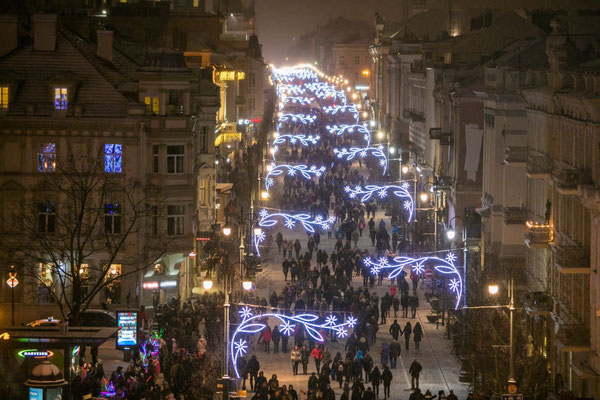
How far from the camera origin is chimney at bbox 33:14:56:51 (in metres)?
54.8

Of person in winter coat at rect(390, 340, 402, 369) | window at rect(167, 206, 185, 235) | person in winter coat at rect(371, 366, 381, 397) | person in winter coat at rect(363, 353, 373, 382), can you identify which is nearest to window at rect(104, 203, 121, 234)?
window at rect(167, 206, 185, 235)

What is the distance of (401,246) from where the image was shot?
67250 millimetres

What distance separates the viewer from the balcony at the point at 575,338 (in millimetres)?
39875

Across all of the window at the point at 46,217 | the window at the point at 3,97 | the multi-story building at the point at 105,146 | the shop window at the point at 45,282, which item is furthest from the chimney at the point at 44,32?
the shop window at the point at 45,282

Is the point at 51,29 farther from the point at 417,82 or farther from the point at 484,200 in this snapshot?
the point at 417,82

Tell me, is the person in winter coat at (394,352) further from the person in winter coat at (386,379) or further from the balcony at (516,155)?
the balcony at (516,155)

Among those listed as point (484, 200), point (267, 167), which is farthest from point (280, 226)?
point (484, 200)

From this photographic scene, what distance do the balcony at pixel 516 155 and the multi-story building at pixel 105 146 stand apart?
475 inches

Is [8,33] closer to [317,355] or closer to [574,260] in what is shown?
[317,355]

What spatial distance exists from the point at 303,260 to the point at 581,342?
24098 mm

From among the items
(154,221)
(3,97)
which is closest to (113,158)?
(154,221)

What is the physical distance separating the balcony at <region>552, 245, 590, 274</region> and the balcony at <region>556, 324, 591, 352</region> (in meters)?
1.60

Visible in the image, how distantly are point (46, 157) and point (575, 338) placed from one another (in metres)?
22.6

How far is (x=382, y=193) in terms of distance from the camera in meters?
79.9
